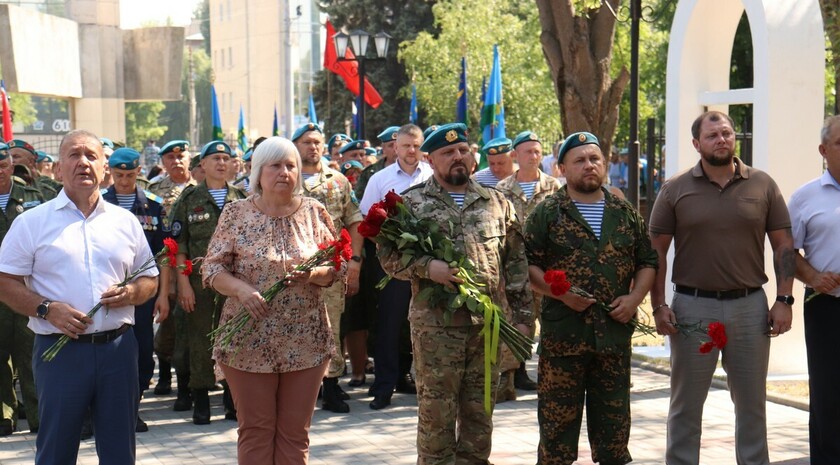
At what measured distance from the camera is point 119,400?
5887 millimetres

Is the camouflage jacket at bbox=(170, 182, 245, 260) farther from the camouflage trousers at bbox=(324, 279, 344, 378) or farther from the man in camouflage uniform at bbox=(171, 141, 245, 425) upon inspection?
the camouflage trousers at bbox=(324, 279, 344, 378)

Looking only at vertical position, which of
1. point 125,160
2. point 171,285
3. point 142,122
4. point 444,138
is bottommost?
point 171,285

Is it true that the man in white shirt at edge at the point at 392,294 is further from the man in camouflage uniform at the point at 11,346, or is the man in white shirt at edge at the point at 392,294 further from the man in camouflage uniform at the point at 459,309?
the man in camouflage uniform at the point at 459,309

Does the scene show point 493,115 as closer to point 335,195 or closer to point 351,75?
point 335,195

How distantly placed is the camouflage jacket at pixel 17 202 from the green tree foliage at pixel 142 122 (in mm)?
84718

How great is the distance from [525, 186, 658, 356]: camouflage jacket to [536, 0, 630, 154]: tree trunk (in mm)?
7142

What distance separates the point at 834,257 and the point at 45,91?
2405 centimetres

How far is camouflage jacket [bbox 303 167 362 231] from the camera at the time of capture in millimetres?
9656

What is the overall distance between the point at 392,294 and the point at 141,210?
228 cm

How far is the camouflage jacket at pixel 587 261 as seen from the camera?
6.50 meters

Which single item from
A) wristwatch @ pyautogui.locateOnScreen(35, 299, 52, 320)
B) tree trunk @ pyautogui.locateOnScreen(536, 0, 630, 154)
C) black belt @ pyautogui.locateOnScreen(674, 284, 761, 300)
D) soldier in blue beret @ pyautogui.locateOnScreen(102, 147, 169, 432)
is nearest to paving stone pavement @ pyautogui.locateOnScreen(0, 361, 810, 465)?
soldier in blue beret @ pyautogui.locateOnScreen(102, 147, 169, 432)

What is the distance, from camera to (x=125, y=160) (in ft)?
31.0

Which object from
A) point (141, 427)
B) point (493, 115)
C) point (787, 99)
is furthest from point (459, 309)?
point (493, 115)

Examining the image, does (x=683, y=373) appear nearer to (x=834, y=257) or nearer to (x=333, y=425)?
(x=834, y=257)
